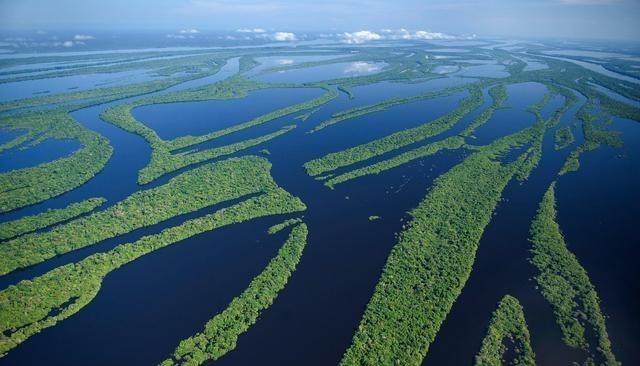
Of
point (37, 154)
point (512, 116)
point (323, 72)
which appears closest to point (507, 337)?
point (512, 116)

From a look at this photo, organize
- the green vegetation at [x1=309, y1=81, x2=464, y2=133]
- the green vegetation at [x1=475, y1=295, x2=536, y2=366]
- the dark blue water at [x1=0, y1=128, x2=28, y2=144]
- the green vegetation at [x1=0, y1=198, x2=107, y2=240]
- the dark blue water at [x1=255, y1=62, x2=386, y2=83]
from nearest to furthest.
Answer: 1. the green vegetation at [x1=475, y1=295, x2=536, y2=366]
2. the green vegetation at [x1=0, y1=198, x2=107, y2=240]
3. the dark blue water at [x1=0, y1=128, x2=28, y2=144]
4. the green vegetation at [x1=309, y1=81, x2=464, y2=133]
5. the dark blue water at [x1=255, y1=62, x2=386, y2=83]

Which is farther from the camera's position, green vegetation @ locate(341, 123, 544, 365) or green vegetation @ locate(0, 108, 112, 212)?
green vegetation @ locate(0, 108, 112, 212)

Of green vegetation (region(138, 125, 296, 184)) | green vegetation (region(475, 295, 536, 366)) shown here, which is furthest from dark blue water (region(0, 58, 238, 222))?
green vegetation (region(475, 295, 536, 366))

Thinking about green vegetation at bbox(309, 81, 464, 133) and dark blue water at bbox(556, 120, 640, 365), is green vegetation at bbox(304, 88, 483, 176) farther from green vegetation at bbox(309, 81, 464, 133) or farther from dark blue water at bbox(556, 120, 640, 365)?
dark blue water at bbox(556, 120, 640, 365)

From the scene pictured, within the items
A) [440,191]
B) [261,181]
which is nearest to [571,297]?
[440,191]

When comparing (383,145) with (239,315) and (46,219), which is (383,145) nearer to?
(239,315)

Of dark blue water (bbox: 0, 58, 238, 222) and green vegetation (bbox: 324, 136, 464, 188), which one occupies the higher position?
green vegetation (bbox: 324, 136, 464, 188)
